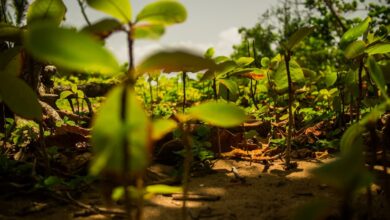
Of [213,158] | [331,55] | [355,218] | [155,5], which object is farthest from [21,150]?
[331,55]

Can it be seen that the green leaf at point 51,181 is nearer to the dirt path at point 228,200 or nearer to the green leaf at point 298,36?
the dirt path at point 228,200

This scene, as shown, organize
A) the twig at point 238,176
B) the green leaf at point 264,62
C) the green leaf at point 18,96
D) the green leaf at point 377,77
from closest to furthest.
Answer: the green leaf at point 377,77 < the green leaf at point 18,96 < the twig at point 238,176 < the green leaf at point 264,62

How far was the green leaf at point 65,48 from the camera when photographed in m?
0.58

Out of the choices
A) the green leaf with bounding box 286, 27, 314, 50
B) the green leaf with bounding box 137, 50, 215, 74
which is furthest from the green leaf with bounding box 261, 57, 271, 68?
the green leaf with bounding box 137, 50, 215, 74

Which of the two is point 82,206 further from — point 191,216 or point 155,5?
point 155,5

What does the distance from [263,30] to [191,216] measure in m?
33.3

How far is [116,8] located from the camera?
32.2 inches

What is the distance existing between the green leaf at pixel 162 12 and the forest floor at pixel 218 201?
68 cm

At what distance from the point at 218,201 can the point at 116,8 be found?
3.05ft

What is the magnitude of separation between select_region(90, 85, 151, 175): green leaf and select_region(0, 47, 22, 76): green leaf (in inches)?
36.1

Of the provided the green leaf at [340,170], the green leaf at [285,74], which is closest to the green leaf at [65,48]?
the green leaf at [340,170]

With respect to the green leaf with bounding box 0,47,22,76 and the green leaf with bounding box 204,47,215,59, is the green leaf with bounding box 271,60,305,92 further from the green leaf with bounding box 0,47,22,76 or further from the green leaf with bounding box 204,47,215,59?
the green leaf with bounding box 0,47,22,76

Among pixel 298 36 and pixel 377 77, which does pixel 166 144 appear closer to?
pixel 298 36

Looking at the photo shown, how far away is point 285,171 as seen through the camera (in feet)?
6.10
